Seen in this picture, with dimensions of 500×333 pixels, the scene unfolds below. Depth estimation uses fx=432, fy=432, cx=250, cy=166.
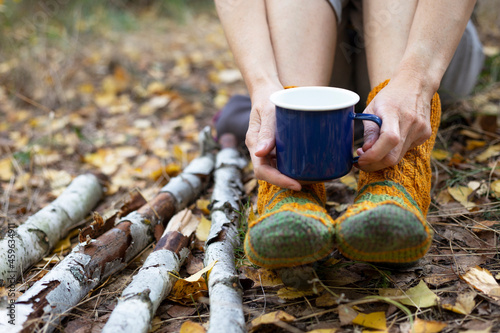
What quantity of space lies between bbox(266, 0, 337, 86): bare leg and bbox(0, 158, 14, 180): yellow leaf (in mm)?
1162

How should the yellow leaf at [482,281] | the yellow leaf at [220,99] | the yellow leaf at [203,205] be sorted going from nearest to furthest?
the yellow leaf at [482,281]
the yellow leaf at [203,205]
the yellow leaf at [220,99]

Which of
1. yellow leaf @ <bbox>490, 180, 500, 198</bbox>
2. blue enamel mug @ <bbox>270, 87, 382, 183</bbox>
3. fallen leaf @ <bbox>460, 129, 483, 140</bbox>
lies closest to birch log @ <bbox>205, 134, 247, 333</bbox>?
blue enamel mug @ <bbox>270, 87, 382, 183</bbox>

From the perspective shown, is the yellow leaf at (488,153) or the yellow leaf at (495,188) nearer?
the yellow leaf at (495,188)

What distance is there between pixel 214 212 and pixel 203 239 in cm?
8

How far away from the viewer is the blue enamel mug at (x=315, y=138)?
2.64ft

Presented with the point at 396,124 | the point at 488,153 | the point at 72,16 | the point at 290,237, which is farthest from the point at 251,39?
the point at 72,16

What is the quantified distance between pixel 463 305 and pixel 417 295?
0.08 meters

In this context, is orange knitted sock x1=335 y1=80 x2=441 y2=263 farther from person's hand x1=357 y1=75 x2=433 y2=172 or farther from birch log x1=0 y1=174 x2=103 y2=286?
birch log x1=0 y1=174 x2=103 y2=286

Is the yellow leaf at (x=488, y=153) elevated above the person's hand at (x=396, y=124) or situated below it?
below

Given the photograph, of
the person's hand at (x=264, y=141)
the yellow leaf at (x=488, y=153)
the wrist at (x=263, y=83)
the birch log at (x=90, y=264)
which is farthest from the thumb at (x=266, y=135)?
the yellow leaf at (x=488, y=153)

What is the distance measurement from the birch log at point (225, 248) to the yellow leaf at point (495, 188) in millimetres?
697

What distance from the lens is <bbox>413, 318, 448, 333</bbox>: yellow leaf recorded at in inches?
29.8

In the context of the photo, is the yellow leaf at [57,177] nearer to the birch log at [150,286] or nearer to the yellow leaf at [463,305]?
the birch log at [150,286]

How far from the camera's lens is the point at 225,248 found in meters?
0.99
